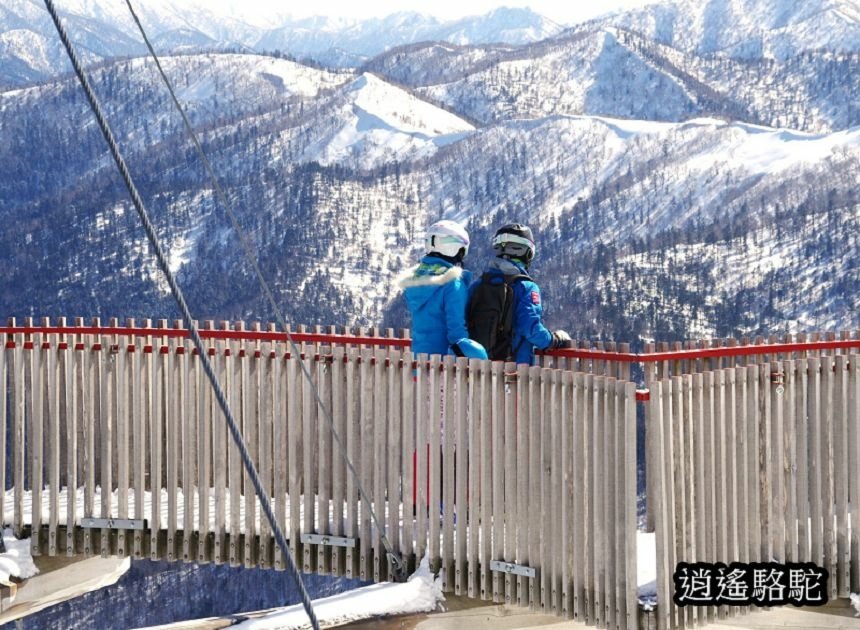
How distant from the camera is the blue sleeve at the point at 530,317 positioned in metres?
8.20

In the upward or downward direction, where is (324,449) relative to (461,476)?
upward

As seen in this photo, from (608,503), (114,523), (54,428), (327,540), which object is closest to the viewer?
(608,503)

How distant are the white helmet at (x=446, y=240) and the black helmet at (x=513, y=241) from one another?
21 centimetres

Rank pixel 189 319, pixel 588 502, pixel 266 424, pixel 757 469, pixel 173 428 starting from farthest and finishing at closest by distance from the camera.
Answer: pixel 173 428
pixel 266 424
pixel 757 469
pixel 588 502
pixel 189 319

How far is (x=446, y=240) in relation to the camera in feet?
27.0

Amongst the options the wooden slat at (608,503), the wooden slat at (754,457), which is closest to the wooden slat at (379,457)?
the wooden slat at (608,503)

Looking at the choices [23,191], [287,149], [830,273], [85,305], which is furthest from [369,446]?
[23,191]

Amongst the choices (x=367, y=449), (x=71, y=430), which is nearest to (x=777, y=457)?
(x=367, y=449)

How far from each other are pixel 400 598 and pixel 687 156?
15194 centimetres

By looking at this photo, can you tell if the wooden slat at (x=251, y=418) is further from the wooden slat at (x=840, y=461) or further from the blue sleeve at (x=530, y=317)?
the wooden slat at (x=840, y=461)

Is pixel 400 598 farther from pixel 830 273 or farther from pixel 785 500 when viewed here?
pixel 830 273

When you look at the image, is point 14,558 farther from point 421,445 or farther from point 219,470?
point 421,445

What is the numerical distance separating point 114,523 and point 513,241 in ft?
10.9

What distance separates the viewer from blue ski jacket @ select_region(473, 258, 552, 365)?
821cm
